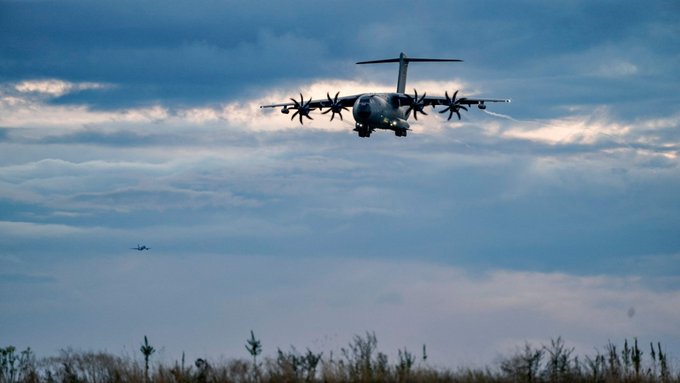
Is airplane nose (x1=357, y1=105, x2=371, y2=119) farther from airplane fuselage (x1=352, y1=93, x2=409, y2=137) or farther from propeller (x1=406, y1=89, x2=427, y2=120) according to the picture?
propeller (x1=406, y1=89, x2=427, y2=120)

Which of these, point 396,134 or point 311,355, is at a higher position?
point 396,134

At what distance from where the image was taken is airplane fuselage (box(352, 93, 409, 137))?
235 feet

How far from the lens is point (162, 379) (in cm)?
2664

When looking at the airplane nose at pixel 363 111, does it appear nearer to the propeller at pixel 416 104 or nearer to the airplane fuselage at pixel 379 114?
the airplane fuselage at pixel 379 114

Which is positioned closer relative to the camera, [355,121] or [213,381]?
[213,381]

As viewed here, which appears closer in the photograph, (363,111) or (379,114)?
(363,111)

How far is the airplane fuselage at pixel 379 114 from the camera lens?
235 ft

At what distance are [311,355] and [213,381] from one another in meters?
3.16

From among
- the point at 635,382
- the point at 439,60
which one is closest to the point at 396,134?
the point at 439,60

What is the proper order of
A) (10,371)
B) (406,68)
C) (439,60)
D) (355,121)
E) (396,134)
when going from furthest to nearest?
(406,68) < (439,60) < (396,134) < (355,121) < (10,371)

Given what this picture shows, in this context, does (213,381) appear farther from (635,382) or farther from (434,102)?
(434,102)

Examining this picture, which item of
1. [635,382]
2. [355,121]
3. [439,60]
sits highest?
[439,60]

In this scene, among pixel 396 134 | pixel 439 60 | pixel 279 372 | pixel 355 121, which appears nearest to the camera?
pixel 279 372

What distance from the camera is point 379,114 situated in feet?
239
